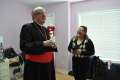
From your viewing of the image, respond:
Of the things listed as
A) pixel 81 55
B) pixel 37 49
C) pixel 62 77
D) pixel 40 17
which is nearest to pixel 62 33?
pixel 62 77

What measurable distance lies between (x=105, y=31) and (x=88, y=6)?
75cm

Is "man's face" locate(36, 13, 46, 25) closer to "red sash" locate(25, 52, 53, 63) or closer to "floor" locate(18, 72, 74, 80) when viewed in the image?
"red sash" locate(25, 52, 53, 63)

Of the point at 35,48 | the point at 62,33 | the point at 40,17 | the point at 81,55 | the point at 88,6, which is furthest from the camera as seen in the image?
the point at 62,33

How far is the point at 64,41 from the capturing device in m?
4.70

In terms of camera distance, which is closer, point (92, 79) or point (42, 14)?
point (42, 14)

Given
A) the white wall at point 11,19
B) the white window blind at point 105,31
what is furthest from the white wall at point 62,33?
the white wall at point 11,19

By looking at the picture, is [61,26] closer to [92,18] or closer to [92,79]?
[92,18]

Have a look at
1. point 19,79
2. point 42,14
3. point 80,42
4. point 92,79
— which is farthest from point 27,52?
point 19,79

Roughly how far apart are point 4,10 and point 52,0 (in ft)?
4.11

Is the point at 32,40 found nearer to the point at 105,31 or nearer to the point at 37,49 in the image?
the point at 37,49

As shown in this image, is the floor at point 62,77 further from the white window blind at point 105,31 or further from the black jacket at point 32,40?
the black jacket at point 32,40

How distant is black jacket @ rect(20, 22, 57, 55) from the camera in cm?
172

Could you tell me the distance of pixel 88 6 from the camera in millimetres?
4340

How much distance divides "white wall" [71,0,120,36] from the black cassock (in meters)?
2.48
